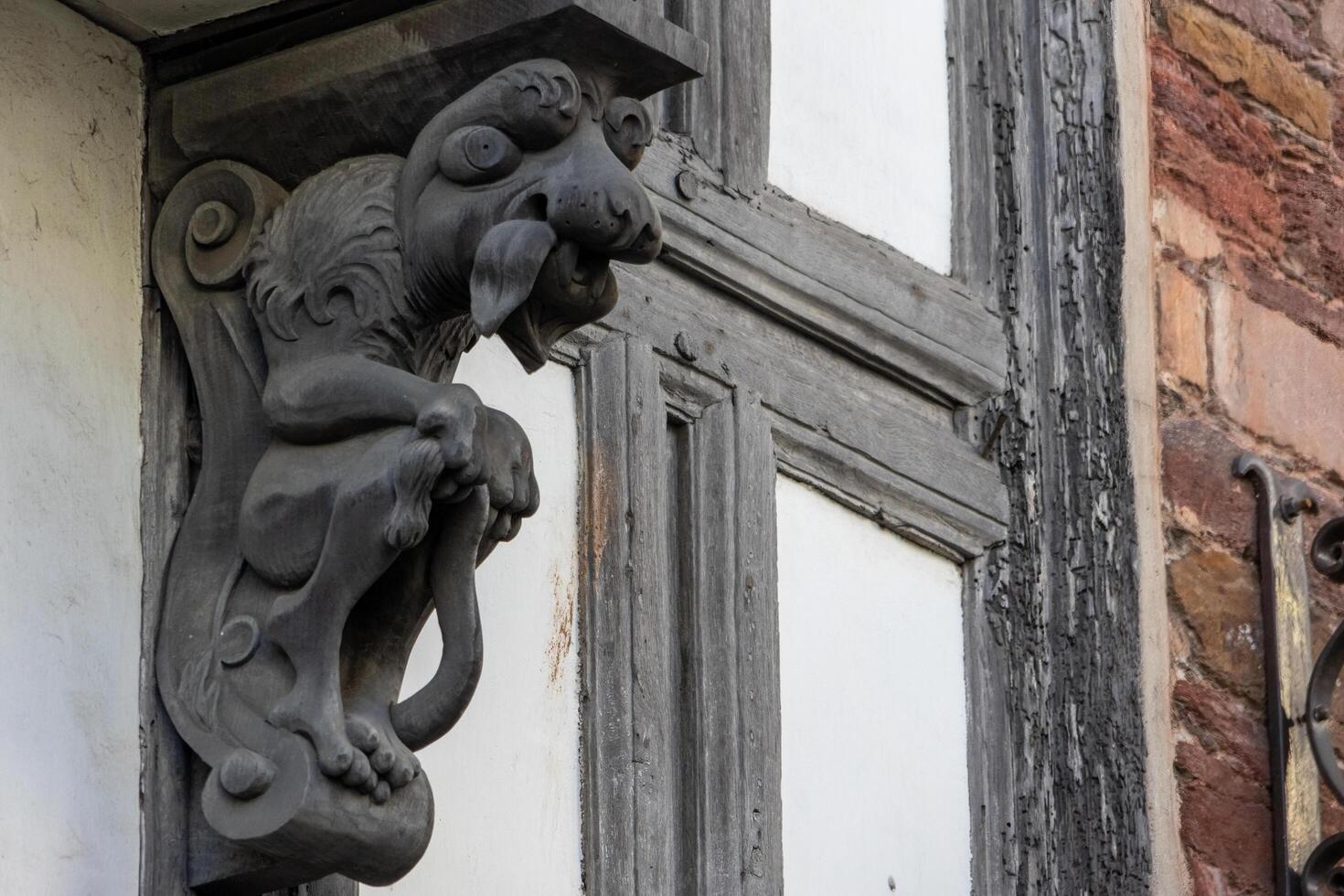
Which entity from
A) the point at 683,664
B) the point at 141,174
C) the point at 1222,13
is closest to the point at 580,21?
the point at 141,174

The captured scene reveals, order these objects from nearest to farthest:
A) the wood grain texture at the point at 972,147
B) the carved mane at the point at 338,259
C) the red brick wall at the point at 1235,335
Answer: the carved mane at the point at 338,259 → the wood grain texture at the point at 972,147 → the red brick wall at the point at 1235,335

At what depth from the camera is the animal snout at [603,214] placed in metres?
2.78

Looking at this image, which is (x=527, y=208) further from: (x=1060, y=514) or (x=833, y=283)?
(x=1060, y=514)

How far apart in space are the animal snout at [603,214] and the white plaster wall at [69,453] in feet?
1.65

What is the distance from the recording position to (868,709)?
4117 millimetres

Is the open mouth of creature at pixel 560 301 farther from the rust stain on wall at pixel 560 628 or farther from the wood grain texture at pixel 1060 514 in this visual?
the wood grain texture at pixel 1060 514

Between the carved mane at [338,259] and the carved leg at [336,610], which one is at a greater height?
the carved mane at [338,259]

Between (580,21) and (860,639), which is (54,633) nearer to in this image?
(580,21)

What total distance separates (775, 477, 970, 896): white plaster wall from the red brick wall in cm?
49

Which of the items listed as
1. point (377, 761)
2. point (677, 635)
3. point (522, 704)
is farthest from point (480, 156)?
point (677, 635)

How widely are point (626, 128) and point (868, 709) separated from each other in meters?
1.38

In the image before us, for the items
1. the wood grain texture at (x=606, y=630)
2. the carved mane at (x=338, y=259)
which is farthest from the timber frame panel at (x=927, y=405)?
the carved mane at (x=338, y=259)

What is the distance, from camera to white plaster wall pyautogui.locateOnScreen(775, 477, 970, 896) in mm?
3979

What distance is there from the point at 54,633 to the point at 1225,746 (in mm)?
2283
